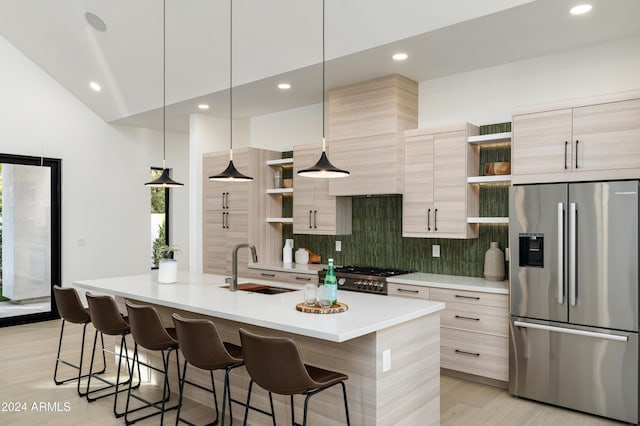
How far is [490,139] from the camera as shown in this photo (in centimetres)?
435

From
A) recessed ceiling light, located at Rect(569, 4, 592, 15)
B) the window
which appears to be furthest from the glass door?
recessed ceiling light, located at Rect(569, 4, 592, 15)

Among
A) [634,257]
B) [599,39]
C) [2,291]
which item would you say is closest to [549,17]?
[599,39]

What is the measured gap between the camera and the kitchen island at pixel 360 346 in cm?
269

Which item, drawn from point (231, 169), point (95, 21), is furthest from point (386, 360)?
point (95, 21)

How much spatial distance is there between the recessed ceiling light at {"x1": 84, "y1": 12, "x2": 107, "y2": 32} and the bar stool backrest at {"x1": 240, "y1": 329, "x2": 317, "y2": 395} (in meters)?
4.28

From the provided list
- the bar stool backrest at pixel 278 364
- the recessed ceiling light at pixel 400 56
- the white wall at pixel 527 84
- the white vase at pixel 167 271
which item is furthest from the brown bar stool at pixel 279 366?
the white wall at pixel 527 84

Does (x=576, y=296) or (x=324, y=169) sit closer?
(x=324, y=169)

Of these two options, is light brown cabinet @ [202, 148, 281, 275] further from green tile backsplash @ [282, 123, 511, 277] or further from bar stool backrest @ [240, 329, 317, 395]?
bar stool backrest @ [240, 329, 317, 395]

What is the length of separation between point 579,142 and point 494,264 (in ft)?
4.29

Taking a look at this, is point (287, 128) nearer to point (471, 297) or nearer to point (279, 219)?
point (279, 219)

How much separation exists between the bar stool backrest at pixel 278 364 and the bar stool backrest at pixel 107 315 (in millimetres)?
1589

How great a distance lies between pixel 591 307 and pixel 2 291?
21.6ft

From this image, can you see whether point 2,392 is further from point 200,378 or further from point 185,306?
point 185,306

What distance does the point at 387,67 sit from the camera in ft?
14.9
